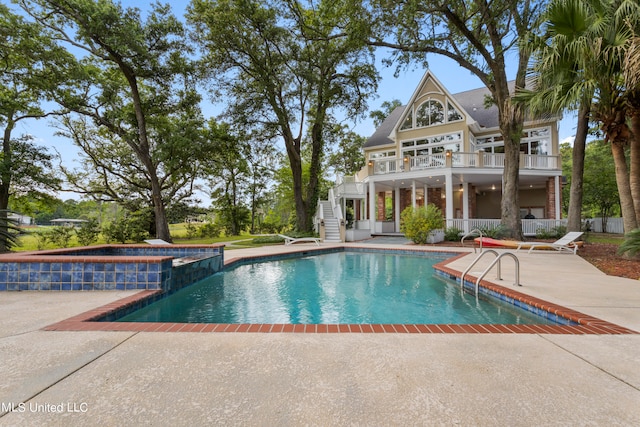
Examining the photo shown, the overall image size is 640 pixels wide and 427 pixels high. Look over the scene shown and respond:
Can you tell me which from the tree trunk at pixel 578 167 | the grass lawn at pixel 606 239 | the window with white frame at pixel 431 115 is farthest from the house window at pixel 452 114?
the grass lawn at pixel 606 239

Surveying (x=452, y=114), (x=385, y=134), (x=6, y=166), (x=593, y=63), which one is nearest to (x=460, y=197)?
(x=452, y=114)

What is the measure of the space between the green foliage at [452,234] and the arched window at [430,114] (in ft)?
Answer: 24.5

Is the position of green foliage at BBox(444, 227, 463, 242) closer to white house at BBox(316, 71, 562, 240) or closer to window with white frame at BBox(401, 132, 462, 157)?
white house at BBox(316, 71, 562, 240)

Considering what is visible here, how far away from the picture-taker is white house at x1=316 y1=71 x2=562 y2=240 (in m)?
15.3

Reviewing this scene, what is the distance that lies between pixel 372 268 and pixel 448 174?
8.70 metres

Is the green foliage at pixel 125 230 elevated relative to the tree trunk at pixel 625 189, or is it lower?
lower

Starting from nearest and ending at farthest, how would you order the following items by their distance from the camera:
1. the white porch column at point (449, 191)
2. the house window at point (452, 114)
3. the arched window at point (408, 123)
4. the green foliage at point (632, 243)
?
the green foliage at point (632, 243)
the white porch column at point (449, 191)
the house window at point (452, 114)
the arched window at point (408, 123)

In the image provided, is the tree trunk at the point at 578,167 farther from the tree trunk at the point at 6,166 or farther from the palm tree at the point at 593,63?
A: the tree trunk at the point at 6,166

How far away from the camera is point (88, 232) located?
15398 mm

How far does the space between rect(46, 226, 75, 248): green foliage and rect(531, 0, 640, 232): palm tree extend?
20663mm

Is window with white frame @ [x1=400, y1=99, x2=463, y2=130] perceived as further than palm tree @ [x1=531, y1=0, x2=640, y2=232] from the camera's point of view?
Yes

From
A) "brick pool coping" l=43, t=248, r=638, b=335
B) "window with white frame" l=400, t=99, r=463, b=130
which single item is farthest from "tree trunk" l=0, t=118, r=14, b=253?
"window with white frame" l=400, t=99, r=463, b=130

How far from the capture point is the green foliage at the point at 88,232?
1517 cm

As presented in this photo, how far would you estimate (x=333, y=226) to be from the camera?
55.9ft
